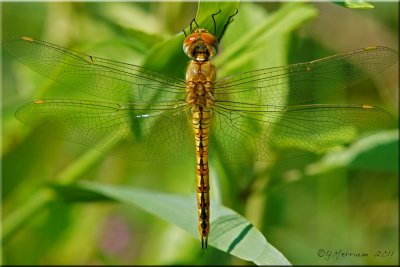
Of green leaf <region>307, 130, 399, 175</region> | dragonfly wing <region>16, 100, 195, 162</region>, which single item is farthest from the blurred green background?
dragonfly wing <region>16, 100, 195, 162</region>

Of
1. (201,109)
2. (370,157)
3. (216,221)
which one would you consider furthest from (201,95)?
(370,157)

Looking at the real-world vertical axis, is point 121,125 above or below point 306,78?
below

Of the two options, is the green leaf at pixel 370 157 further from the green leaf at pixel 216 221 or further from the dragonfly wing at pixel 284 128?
the green leaf at pixel 216 221

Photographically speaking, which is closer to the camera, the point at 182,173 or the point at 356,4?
the point at 356,4

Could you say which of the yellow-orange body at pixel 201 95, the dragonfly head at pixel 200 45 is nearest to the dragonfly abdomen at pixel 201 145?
the yellow-orange body at pixel 201 95

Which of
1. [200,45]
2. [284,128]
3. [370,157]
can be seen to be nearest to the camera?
[200,45]

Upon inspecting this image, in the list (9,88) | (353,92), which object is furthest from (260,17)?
(9,88)

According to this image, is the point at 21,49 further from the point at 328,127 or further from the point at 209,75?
the point at 328,127

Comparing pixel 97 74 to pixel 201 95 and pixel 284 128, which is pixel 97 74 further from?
pixel 284 128
